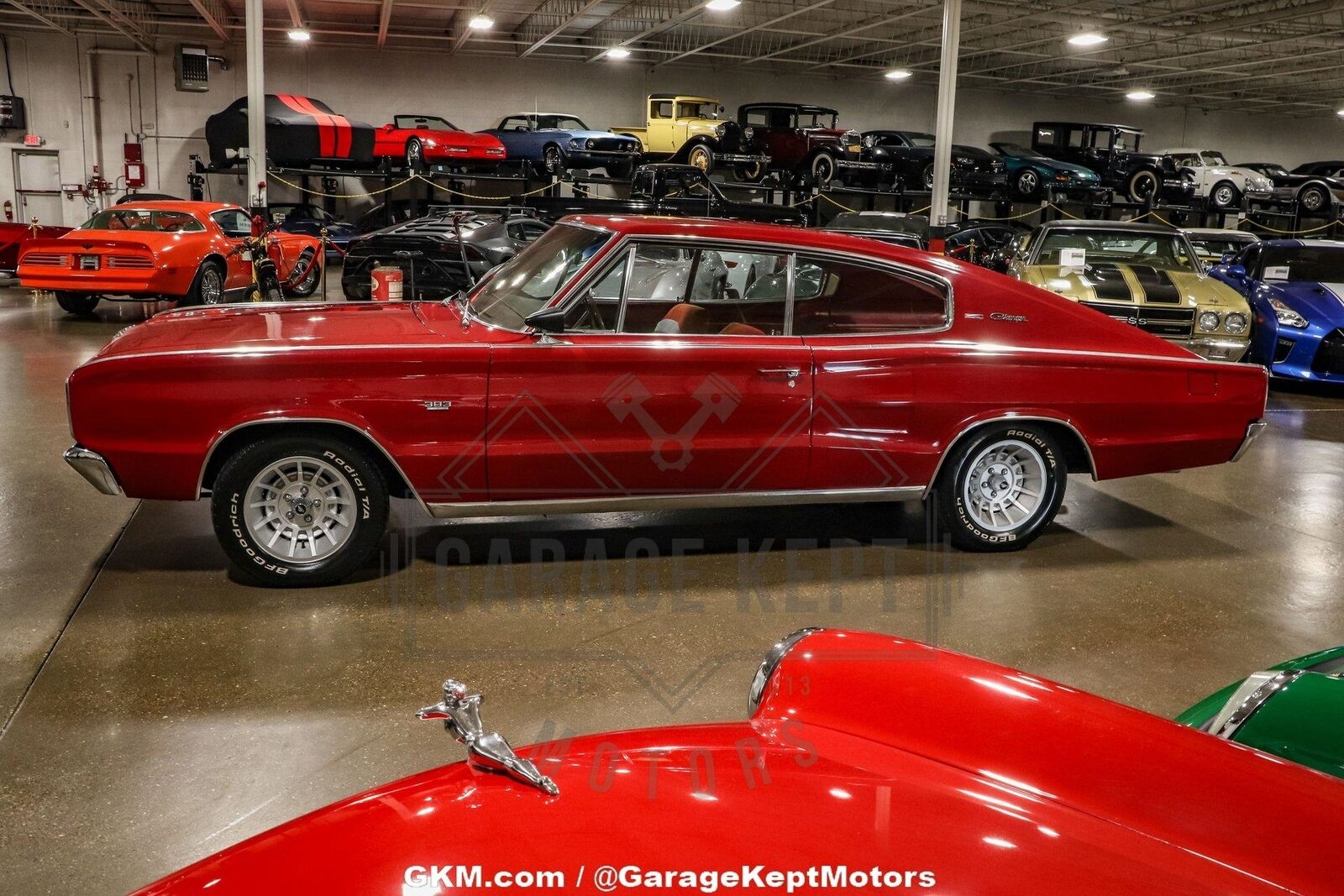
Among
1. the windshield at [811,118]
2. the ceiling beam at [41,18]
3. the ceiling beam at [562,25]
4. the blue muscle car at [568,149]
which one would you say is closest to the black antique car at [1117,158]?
the windshield at [811,118]

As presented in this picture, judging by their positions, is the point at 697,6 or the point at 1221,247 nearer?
the point at 1221,247

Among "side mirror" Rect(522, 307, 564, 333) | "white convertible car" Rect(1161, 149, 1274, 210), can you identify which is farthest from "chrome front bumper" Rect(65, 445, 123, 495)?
"white convertible car" Rect(1161, 149, 1274, 210)

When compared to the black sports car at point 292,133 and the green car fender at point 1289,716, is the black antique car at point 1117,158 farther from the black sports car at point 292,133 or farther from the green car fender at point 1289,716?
the green car fender at point 1289,716

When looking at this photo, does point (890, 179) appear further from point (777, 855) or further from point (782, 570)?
point (777, 855)

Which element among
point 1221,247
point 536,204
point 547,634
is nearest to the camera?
point 547,634

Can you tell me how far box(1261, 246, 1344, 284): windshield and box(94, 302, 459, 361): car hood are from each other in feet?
29.5

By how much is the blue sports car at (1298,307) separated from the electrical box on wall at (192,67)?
22408 mm

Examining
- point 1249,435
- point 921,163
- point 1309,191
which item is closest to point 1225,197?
point 1309,191

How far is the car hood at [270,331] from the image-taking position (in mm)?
4102

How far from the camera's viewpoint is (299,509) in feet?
13.9

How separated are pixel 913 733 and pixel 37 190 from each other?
28123 mm

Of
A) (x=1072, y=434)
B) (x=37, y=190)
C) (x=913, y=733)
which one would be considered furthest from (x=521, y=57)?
(x=913, y=733)

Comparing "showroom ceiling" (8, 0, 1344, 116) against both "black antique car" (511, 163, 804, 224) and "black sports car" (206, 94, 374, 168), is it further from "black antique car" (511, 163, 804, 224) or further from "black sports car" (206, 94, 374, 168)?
"black antique car" (511, 163, 804, 224)

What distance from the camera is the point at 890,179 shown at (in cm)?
2170
